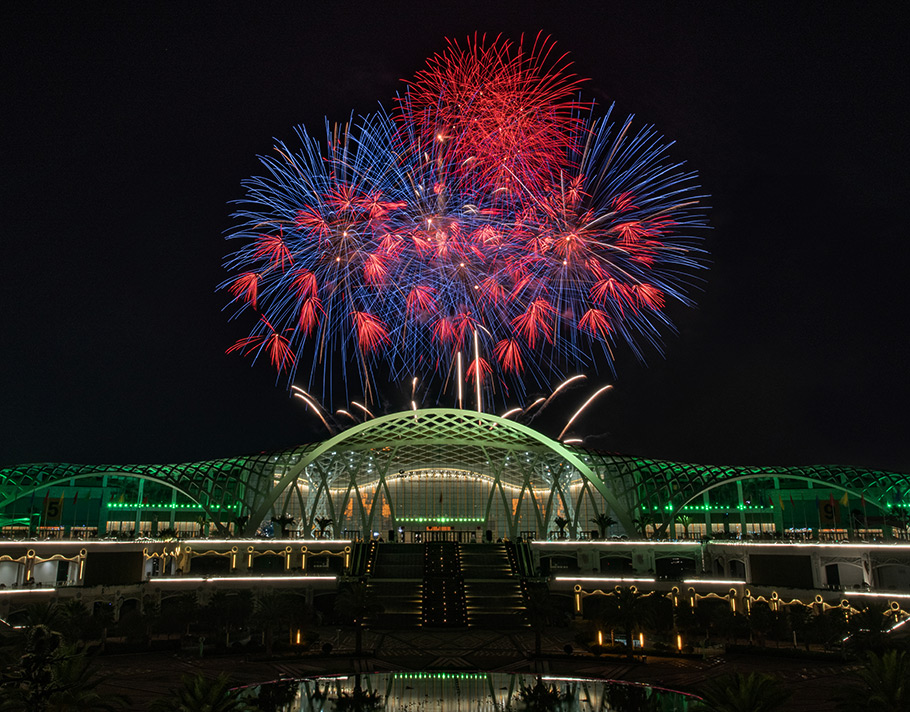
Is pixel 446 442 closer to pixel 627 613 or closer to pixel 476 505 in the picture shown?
pixel 476 505

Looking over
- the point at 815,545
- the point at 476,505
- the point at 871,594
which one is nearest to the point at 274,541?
the point at 476,505

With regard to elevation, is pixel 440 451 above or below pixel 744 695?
above

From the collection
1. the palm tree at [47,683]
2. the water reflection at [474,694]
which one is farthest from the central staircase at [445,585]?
the palm tree at [47,683]

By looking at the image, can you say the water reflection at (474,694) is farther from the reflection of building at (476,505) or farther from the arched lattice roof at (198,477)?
the arched lattice roof at (198,477)

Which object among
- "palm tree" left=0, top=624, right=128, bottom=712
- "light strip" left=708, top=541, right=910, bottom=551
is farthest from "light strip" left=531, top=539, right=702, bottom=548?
"palm tree" left=0, top=624, right=128, bottom=712

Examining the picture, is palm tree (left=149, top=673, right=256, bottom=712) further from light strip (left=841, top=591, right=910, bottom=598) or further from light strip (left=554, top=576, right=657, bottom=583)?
light strip (left=554, top=576, right=657, bottom=583)

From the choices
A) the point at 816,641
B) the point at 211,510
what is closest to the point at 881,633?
the point at 816,641

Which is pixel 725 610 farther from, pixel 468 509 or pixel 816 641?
pixel 468 509
